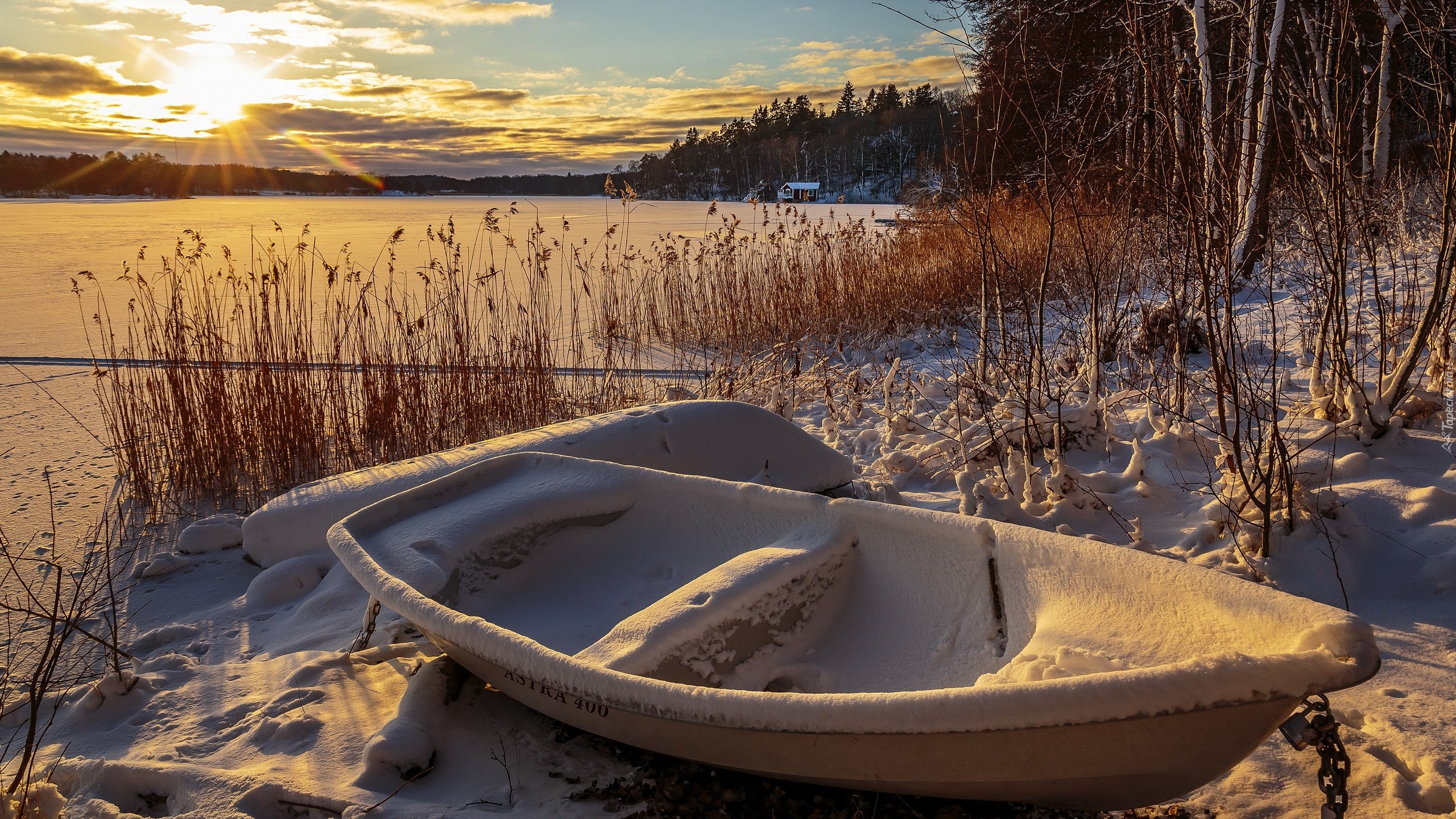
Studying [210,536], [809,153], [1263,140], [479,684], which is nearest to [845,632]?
[479,684]

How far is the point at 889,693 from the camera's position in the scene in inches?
55.0

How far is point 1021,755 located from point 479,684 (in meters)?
1.46

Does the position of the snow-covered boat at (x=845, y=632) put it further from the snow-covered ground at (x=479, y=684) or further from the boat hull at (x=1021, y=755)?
the snow-covered ground at (x=479, y=684)

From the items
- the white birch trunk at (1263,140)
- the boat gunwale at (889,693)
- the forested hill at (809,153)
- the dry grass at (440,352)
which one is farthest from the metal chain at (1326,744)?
the forested hill at (809,153)

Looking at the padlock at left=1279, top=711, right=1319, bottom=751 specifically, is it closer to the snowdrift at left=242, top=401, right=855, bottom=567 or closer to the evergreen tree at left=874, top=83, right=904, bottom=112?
the snowdrift at left=242, top=401, right=855, bottom=567

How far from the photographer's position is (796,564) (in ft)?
6.79

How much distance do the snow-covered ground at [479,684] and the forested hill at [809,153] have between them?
142ft

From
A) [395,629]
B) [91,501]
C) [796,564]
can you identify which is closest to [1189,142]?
[796,564]

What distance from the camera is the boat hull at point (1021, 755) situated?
126 cm

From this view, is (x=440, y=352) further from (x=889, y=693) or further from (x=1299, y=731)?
(x=1299, y=731)

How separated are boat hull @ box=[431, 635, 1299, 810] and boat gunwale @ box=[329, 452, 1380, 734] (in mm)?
23

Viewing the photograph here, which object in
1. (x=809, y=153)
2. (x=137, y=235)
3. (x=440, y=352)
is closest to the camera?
(x=440, y=352)

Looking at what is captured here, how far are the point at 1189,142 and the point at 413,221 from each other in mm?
28753

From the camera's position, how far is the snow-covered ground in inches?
69.4
